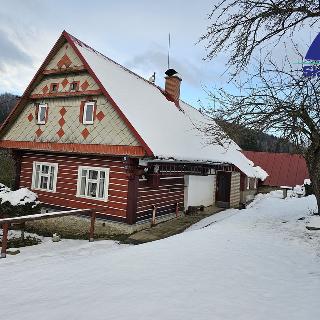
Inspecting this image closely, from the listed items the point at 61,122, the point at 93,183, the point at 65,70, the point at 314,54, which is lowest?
the point at 93,183

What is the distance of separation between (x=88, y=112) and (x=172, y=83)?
692 centimetres

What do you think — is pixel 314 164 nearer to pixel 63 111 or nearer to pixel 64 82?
pixel 63 111

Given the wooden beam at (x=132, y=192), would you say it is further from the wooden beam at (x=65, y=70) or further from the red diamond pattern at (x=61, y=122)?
the wooden beam at (x=65, y=70)

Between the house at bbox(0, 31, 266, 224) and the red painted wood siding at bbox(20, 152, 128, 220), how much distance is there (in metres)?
0.04

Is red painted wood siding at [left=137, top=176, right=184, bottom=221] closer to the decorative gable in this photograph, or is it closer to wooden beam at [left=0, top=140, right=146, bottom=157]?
wooden beam at [left=0, top=140, right=146, bottom=157]

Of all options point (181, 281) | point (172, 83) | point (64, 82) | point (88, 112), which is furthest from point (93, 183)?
point (181, 281)

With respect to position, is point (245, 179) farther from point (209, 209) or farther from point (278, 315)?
point (278, 315)

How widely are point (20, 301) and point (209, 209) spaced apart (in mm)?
14080

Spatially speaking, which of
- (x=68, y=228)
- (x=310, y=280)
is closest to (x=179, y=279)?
(x=310, y=280)

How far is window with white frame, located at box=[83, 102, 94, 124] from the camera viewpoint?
13259 mm

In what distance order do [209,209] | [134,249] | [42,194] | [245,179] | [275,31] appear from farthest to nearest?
[245,179], [209,209], [42,194], [134,249], [275,31]

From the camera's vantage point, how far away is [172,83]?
1894 centimetres

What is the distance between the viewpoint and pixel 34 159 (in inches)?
603

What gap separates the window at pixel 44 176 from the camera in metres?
14.6
